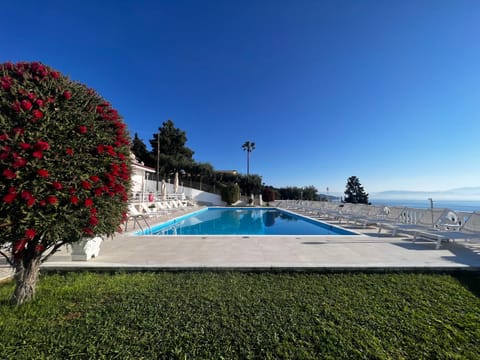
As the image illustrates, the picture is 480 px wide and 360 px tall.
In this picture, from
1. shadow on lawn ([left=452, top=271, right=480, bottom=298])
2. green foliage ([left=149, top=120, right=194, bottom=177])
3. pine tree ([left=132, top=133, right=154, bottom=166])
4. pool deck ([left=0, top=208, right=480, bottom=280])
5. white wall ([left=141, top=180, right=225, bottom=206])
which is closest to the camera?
shadow on lawn ([left=452, top=271, right=480, bottom=298])

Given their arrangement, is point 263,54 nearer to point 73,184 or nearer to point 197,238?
point 197,238

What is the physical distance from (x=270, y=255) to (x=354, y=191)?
32.1 m

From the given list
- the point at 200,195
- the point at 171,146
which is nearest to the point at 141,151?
the point at 171,146

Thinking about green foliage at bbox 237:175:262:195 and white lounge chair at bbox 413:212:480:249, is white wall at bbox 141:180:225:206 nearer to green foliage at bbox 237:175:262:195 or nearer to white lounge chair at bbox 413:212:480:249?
green foliage at bbox 237:175:262:195

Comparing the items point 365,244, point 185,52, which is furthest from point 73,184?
point 185,52

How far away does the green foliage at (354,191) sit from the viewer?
31.3 m

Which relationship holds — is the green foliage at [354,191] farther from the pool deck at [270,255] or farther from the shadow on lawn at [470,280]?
the shadow on lawn at [470,280]

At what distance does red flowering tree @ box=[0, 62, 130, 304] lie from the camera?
206 cm

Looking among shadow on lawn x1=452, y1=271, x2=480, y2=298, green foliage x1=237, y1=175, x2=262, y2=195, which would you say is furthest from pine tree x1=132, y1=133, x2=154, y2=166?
shadow on lawn x1=452, y1=271, x2=480, y2=298

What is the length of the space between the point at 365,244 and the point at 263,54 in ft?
40.6

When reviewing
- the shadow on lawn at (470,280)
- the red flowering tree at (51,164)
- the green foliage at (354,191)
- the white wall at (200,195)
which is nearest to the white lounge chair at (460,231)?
the shadow on lawn at (470,280)

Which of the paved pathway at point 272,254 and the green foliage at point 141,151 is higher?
the green foliage at point 141,151

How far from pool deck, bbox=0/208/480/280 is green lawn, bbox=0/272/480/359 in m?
0.38

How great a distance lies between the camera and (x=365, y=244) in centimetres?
611
